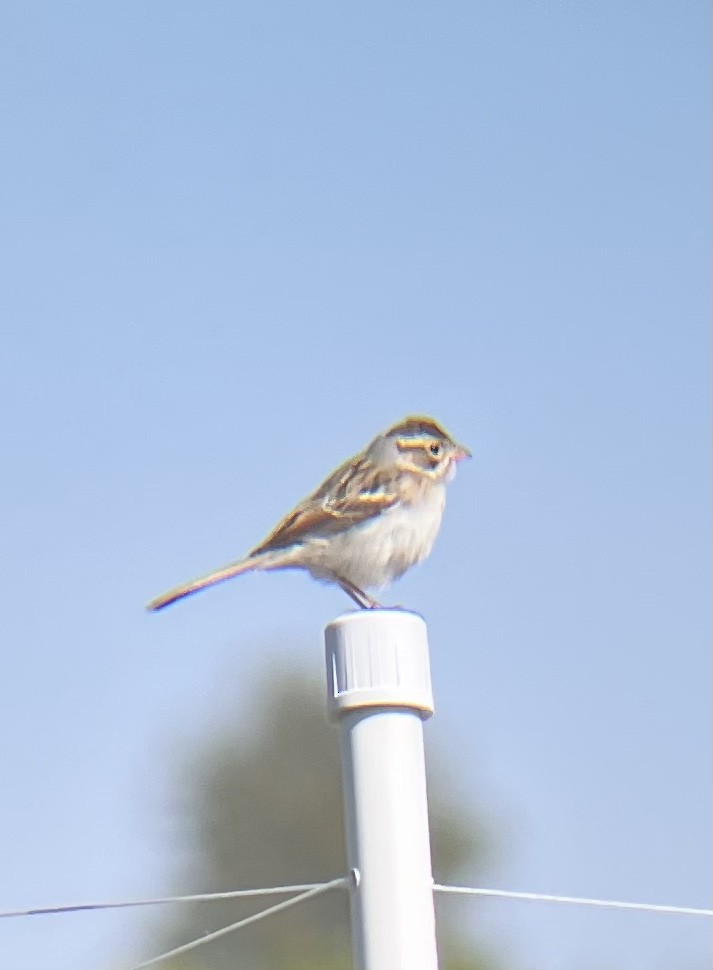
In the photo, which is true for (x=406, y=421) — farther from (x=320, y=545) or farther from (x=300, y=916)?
(x=300, y=916)

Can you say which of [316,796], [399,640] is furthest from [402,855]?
[316,796]

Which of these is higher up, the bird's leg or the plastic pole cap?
the bird's leg

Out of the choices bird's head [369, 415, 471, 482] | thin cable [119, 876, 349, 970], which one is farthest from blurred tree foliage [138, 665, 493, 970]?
thin cable [119, 876, 349, 970]

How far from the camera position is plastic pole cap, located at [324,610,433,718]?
11.4 ft

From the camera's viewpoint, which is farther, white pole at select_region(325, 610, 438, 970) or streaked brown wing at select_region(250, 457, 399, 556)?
streaked brown wing at select_region(250, 457, 399, 556)

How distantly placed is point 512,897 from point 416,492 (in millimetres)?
3895

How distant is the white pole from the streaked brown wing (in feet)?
11.5

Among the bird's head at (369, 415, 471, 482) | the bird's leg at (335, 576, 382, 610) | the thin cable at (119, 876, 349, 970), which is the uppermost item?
the bird's head at (369, 415, 471, 482)

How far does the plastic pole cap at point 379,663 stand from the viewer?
3.49m

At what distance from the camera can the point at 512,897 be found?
11.5ft

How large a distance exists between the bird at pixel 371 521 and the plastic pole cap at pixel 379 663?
330 centimetres

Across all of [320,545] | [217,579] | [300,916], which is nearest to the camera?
[217,579]

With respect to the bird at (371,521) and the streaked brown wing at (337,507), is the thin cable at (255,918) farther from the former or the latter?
the streaked brown wing at (337,507)

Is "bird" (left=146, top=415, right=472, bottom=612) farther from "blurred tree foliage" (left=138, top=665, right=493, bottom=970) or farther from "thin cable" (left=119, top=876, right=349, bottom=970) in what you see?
"blurred tree foliage" (left=138, top=665, right=493, bottom=970)
